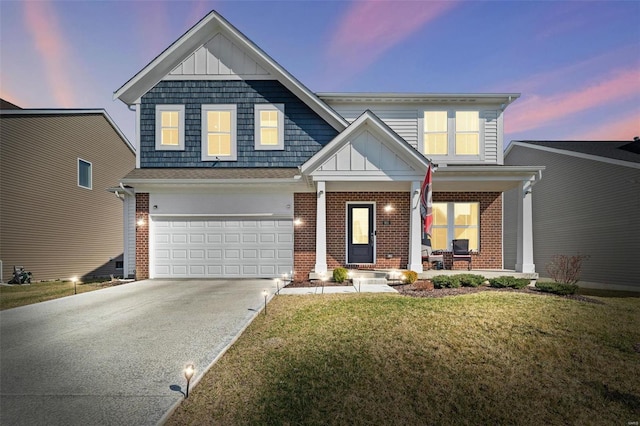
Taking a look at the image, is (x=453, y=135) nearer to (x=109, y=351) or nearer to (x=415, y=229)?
(x=415, y=229)

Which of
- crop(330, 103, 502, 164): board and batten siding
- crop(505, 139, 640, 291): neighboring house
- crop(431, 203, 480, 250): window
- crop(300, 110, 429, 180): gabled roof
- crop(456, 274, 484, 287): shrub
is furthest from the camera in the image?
crop(330, 103, 502, 164): board and batten siding

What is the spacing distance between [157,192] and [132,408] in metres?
9.58

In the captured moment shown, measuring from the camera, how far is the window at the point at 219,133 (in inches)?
469

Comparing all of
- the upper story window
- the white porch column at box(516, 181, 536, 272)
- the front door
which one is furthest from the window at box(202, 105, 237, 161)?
the white porch column at box(516, 181, 536, 272)

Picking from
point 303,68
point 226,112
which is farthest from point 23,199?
point 303,68

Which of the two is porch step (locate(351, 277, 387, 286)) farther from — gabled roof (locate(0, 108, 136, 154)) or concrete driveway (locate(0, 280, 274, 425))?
gabled roof (locate(0, 108, 136, 154))

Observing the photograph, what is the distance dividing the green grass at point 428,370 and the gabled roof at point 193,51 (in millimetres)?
8075

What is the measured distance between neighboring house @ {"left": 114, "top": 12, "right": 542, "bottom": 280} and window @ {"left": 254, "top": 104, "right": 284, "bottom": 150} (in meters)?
0.04

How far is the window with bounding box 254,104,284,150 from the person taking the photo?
11922 mm

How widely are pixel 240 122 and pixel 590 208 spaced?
14881 mm

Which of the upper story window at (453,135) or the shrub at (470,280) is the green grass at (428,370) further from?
the upper story window at (453,135)

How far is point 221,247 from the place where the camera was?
11.6 metres

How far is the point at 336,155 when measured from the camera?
10180 mm

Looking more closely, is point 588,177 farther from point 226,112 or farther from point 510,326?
point 226,112
